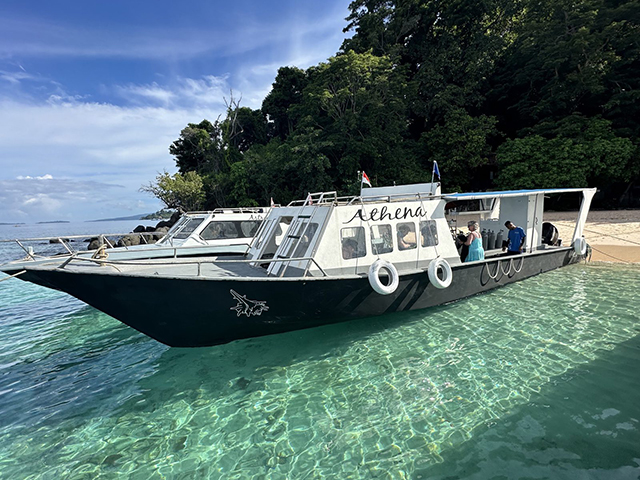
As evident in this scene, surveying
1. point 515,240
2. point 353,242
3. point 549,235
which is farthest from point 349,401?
point 549,235

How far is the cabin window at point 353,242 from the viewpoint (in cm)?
686

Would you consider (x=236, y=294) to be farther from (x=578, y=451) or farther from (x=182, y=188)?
(x=182, y=188)

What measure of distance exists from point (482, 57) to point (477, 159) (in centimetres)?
1057

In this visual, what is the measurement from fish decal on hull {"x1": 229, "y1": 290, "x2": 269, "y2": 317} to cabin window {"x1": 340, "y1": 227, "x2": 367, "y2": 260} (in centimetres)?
197

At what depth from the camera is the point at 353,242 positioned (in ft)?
22.9

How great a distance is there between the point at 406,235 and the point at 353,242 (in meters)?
1.38

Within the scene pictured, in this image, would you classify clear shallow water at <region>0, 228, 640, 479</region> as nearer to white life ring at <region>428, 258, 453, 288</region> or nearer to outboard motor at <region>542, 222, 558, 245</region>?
white life ring at <region>428, 258, 453, 288</region>

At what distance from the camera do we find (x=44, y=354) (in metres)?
7.24

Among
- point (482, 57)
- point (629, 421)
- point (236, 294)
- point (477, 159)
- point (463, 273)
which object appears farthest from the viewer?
point (482, 57)

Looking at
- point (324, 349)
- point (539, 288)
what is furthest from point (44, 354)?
point (539, 288)

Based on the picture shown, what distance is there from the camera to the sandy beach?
44.3 feet

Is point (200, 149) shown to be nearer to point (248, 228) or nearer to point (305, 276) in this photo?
point (248, 228)

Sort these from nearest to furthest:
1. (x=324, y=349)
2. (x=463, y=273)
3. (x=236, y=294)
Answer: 1. (x=236, y=294)
2. (x=324, y=349)
3. (x=463, y=273)

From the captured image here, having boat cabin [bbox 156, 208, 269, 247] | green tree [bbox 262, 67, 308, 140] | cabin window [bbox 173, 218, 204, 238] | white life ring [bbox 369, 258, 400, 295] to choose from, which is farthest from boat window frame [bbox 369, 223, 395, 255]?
green tree [bbox 262, 67, 308, 140]
